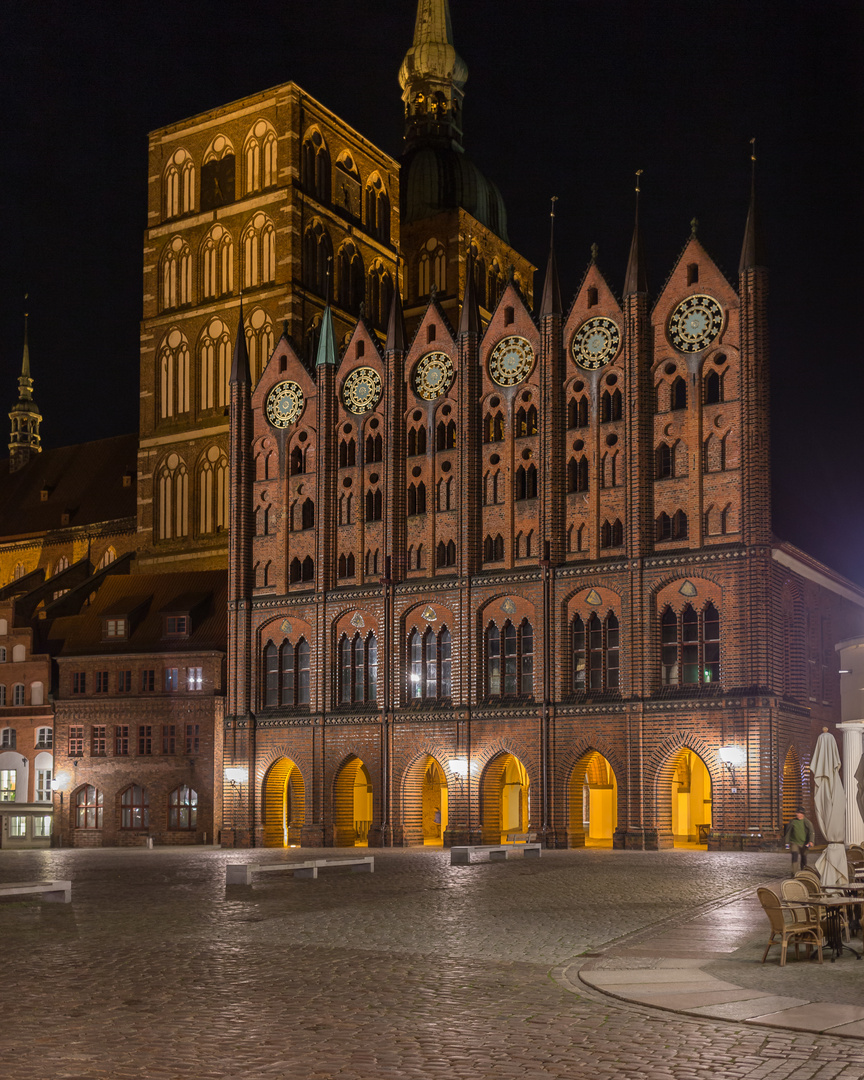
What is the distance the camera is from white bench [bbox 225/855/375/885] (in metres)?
30.1

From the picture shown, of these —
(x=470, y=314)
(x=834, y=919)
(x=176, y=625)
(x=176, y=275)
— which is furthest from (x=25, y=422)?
(x=834, y=919)

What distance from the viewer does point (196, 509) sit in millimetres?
69812

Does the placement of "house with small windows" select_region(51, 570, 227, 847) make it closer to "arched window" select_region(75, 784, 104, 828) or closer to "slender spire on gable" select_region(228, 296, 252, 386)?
"arched window" select_region(75, 784, 104, 828)

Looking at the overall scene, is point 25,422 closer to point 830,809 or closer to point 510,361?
point 510,361

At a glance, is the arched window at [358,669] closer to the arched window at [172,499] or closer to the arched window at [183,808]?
the arched window at [183,808]

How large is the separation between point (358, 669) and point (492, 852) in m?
16.4

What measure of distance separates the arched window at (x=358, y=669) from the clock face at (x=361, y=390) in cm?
944

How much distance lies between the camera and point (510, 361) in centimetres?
5331

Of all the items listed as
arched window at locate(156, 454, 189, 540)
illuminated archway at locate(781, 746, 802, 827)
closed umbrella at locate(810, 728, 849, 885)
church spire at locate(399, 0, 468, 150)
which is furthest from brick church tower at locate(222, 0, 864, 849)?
church spire at locate(399, 0, 468, 150)

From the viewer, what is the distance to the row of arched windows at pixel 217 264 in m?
69.9

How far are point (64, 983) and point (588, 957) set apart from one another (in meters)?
6.48

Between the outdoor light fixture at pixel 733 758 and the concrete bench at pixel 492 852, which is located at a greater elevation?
the outdoor light fixture at pixel 733 758

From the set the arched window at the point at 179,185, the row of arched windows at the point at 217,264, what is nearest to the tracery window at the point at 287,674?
the row of arched windows at the point at 217,264

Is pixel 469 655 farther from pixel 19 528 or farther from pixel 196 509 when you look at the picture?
pixel 19 528
